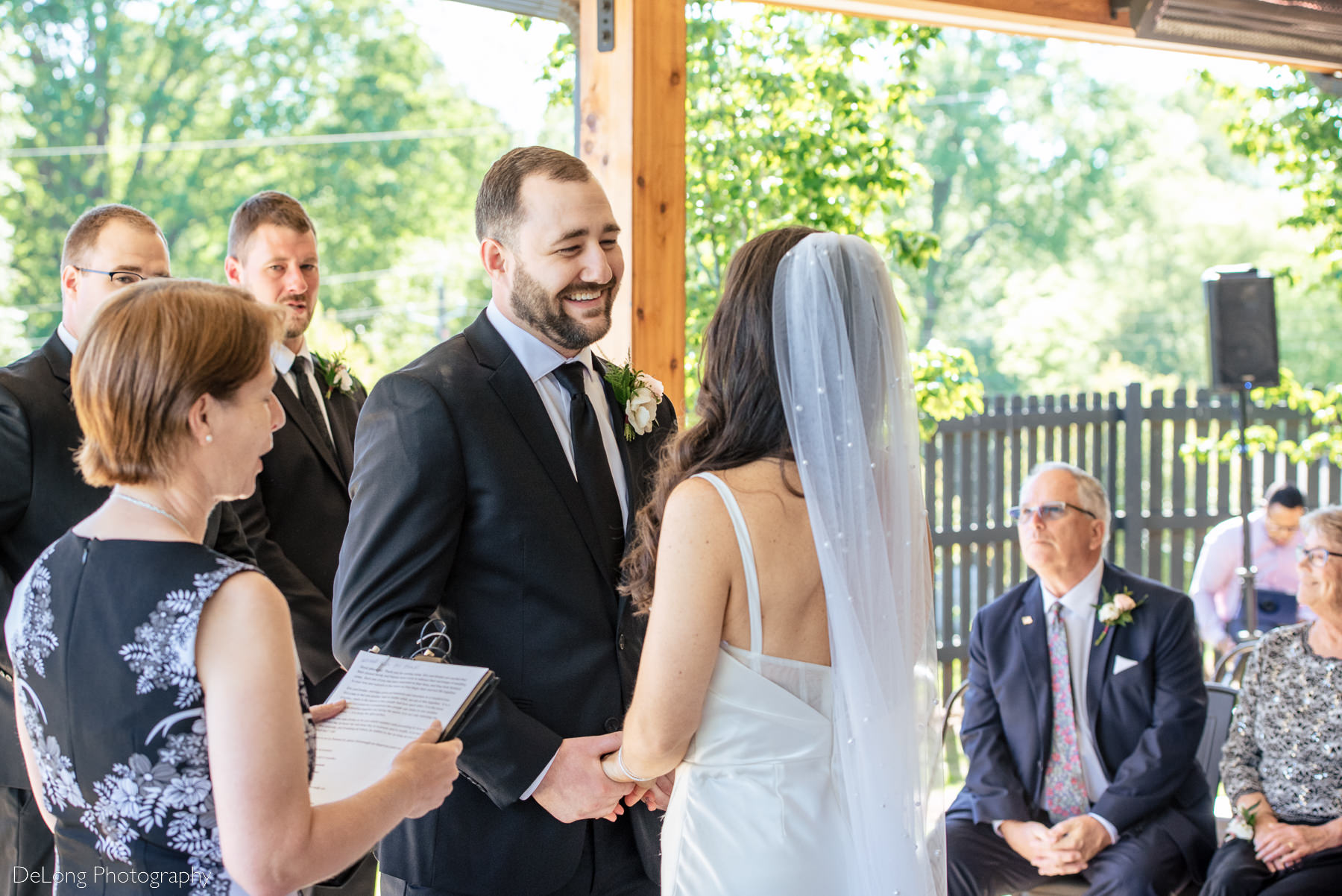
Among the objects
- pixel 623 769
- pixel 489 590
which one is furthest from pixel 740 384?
pixel 623 769

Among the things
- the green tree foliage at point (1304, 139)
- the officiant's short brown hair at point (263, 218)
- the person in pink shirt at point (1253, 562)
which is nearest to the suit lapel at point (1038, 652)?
the officiant's short brown hair at point (263, 218)

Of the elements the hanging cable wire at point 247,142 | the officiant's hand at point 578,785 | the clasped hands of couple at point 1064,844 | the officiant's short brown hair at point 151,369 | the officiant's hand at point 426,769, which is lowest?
the clasped hands of couple at point 1064,844

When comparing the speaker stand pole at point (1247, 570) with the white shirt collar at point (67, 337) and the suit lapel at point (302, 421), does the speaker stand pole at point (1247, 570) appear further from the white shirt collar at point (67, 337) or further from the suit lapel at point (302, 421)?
the white shirt collar at point (67, 337)

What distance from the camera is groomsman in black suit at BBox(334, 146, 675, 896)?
6.77 feet

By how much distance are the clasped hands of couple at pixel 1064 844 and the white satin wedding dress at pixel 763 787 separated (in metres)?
2.02

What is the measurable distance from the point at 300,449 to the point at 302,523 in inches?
8.1

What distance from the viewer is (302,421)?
3.31 m

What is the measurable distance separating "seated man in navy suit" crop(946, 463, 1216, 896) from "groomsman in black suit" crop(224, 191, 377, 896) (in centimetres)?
202

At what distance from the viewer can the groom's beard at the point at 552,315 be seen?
7.56 feet

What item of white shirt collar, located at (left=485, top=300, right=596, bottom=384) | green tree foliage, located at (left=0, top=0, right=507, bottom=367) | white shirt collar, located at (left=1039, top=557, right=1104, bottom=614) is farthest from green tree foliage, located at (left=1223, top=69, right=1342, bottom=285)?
green tree foliage, located at (left=0, top=0, right=507, bottom=367)

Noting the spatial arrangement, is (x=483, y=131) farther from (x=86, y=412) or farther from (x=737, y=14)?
(x=86, y=412)

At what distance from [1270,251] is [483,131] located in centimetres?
1568

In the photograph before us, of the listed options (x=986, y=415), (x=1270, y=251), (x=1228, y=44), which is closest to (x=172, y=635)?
(x=1228, y=44)

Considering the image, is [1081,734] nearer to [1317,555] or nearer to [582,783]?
[1317,555]
